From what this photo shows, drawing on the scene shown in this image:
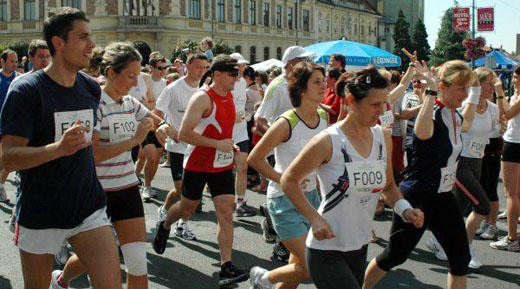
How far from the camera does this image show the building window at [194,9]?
53.8 metres

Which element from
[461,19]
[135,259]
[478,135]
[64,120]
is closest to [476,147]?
[478,135]

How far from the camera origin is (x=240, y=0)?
200 ft

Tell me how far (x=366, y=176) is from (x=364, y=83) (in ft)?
1.67

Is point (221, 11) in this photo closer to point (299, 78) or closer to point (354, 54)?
point (354, 54)

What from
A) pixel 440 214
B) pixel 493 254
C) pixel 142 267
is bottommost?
pixel 493 254

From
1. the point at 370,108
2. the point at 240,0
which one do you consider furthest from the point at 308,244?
the point at 240,0

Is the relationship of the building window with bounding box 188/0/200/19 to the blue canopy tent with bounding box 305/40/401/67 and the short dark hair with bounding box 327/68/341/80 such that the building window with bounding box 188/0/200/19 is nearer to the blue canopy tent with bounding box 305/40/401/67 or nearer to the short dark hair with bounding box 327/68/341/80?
the blue canopy tent with bounding box 305/40/401/67

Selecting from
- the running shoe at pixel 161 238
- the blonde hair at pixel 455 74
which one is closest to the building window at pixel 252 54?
the running shoe at pixel 161 238

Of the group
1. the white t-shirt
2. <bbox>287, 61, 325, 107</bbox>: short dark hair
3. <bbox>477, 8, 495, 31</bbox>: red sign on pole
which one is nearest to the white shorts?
<bbox>287, 61, 325, 107</bbox>: short dark hair

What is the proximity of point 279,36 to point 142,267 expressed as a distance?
64296mm

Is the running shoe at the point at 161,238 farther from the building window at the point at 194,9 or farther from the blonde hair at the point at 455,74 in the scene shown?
the building window at the point at 194,9

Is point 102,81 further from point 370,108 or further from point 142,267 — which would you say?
point 370,108

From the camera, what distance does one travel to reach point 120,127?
4.59 m

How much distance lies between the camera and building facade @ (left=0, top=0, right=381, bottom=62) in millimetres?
51125
